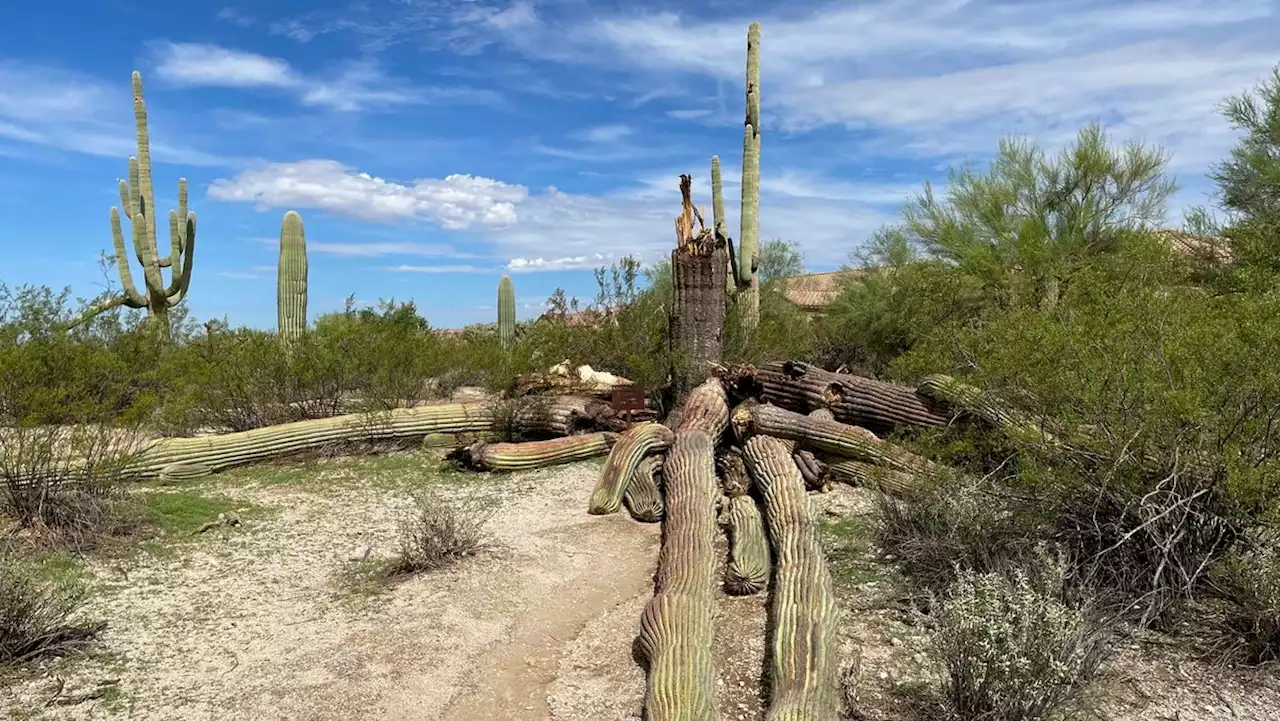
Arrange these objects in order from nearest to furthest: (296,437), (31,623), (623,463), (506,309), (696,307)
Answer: (31,623), (623,463), (296,437), (696,307), (506,309)

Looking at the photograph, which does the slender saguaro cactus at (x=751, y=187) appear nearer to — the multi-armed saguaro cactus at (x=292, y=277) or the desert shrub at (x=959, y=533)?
the multi-armed saguaro cactus at (x=292, y=277)

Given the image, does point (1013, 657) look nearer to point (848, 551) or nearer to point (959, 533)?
point (959, 533)

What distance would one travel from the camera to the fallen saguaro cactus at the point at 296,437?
8.48 m

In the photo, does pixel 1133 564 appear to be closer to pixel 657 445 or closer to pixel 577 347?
pixel 657 445

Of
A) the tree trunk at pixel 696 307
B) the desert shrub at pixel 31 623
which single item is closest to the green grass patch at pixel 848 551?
the tree trunk at pixel 696 307

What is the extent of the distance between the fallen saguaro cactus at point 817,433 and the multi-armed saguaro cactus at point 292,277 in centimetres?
756

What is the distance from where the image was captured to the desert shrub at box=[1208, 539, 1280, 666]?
4.00m

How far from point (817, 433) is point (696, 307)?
287cm

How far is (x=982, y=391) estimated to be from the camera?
5.81m

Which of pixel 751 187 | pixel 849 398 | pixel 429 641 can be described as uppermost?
pixel 751 187

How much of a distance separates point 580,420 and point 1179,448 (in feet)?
21.2

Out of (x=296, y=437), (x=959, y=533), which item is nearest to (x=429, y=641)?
(x=959, y=533)

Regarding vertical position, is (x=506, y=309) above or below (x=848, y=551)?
above

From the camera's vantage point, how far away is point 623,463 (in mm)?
7855
